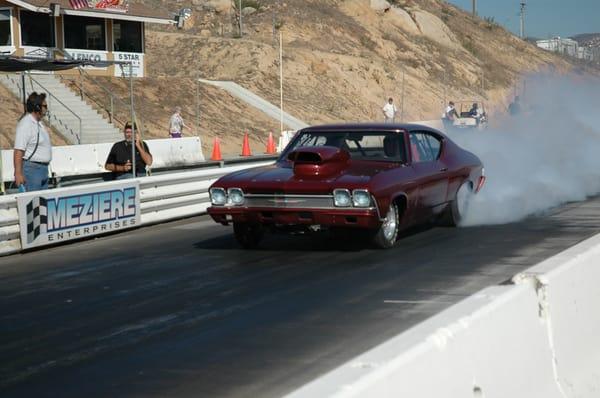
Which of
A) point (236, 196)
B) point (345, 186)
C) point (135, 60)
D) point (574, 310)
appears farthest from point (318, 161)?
point (135, 60)

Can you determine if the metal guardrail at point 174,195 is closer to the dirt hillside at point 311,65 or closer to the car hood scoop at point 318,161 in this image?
the car hood scoop at point 318,161

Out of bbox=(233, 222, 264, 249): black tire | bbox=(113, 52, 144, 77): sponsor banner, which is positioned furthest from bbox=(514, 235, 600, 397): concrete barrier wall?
bbox=(113, 52, 144, 77): sponsor banner

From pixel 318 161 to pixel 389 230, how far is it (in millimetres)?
1115

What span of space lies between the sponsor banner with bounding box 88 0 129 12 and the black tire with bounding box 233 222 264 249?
32494 millimetres

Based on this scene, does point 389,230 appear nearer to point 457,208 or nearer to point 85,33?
point 457,208

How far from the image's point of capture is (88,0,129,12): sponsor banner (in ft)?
138

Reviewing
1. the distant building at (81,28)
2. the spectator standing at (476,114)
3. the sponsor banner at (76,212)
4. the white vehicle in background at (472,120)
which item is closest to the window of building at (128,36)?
Result: the distant building at (81,28)

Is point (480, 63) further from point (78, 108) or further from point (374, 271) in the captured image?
point (374, 271)

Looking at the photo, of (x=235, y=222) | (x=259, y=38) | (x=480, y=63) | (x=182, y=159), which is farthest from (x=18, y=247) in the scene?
(x=480, y=63)

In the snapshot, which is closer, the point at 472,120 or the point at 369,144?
the point at 369,144

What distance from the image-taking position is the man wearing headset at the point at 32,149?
→ 12539 mm

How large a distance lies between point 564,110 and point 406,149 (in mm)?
18424

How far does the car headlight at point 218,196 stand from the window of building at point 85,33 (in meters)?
32.1

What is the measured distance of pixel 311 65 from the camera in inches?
Result: 2201
